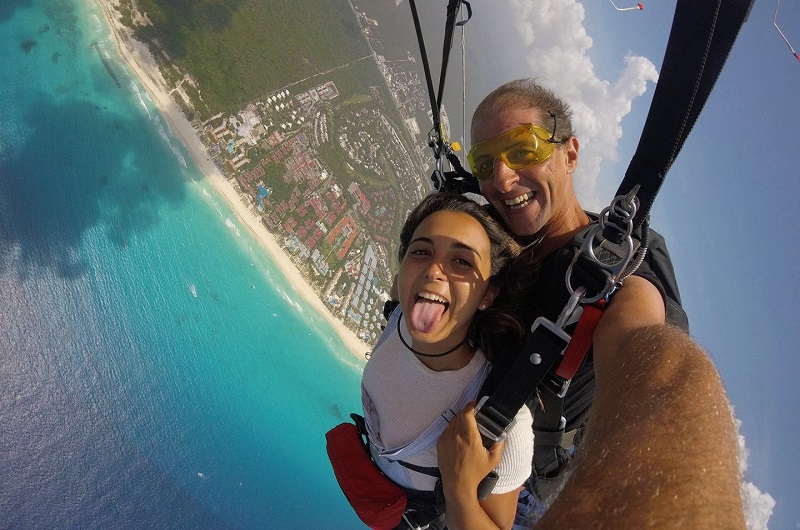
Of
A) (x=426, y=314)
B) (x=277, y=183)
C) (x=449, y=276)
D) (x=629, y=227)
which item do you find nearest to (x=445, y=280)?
(x=449, y=276)

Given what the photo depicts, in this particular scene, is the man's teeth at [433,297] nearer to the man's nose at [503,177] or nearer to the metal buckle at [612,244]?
the metal buckle at [612,244]

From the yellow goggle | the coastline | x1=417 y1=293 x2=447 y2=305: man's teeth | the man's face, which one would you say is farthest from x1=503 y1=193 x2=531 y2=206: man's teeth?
the coastline

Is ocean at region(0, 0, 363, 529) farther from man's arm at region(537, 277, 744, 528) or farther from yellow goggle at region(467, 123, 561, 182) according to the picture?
man's arm at region(537, 277, 744, 528)

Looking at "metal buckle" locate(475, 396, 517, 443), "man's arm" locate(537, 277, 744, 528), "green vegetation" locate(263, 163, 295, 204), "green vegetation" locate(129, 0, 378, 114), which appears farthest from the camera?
"green vegetation" locate(263, 163, 295, 204)

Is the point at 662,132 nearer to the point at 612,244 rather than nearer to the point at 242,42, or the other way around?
the point at 612,244

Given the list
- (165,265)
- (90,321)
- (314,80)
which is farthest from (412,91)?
(90,321)

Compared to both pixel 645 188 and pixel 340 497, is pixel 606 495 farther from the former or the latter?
pixel 340 497
